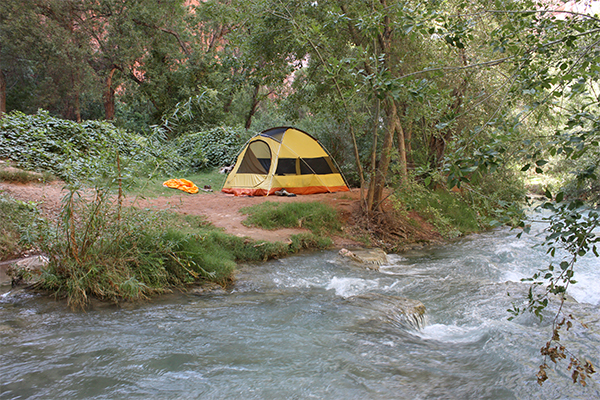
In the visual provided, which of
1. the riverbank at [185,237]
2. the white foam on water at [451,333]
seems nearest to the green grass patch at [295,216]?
the riverbank at [185,237]

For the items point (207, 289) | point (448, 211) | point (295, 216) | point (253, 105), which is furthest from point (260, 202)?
point (253, 105)

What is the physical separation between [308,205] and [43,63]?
16365 millimetres

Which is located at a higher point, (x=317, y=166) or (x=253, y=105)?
(x=253, y=105)

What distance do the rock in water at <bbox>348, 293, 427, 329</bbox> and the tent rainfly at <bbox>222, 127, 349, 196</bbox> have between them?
7319mm

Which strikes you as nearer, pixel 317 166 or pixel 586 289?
pixel 586 289

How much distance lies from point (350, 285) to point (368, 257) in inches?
69.3

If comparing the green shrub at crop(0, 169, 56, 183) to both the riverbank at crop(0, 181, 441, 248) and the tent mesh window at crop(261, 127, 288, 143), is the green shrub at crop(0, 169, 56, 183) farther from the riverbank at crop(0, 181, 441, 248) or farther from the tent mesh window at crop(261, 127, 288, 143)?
the tent mesh window at crop(261, 127, 288, 143)

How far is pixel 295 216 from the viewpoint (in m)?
9.92

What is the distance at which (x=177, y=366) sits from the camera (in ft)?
12.4

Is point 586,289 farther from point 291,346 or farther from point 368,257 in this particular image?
point 291,346

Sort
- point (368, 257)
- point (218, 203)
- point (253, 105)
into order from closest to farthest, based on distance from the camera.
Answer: point (368, 257) < point (218, 203) < point (253, 105)

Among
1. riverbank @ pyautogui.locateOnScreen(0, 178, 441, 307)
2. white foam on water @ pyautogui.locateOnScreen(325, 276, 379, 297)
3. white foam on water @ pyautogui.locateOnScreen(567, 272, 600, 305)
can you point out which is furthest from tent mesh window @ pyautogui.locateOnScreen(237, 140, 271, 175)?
white foam on water @ pyautogui.locateOnScreen(567, 272, 600, 305)

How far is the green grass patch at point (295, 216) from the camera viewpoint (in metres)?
9.46

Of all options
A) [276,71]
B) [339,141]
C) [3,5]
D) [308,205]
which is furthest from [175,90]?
[308,205]
